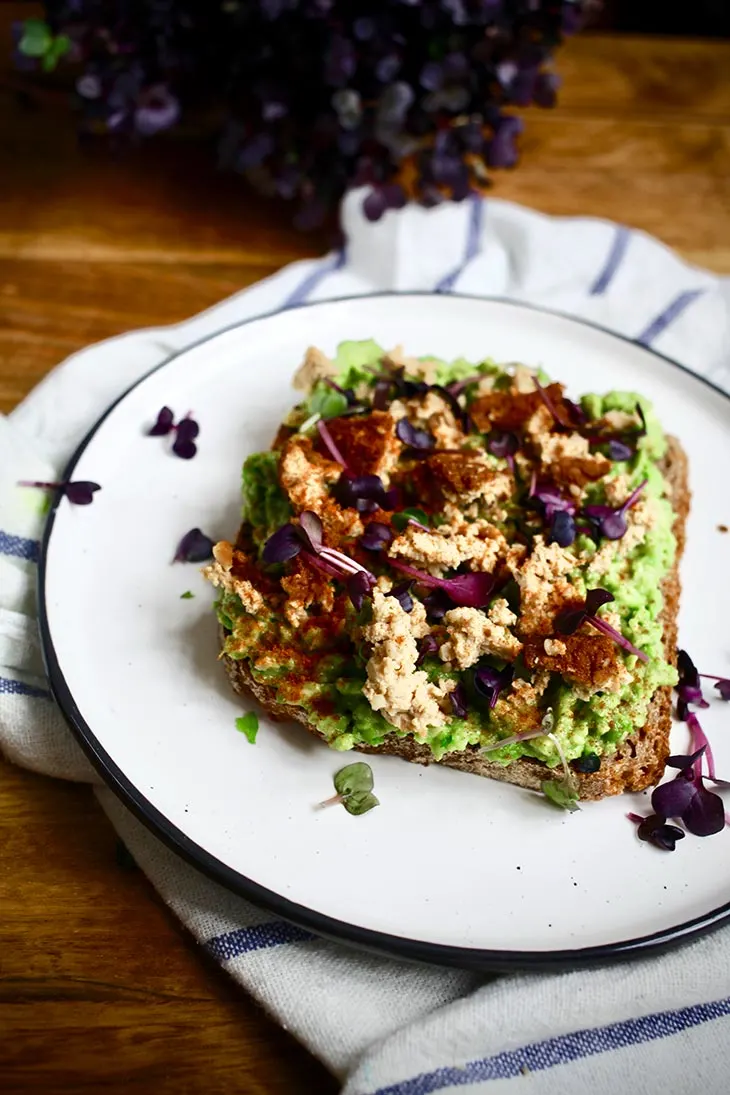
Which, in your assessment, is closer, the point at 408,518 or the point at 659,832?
the point at 659,832

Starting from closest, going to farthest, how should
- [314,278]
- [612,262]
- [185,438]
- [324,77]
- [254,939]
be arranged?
[254,939], [185,438], [324,77], [314,278], [612,262]

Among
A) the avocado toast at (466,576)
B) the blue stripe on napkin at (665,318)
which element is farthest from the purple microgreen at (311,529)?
the blue stripe on napkin at (665,318)

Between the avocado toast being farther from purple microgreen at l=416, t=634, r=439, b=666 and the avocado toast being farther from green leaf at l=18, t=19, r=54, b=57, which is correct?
green leaf at l=18, t=19, r=54, b=57

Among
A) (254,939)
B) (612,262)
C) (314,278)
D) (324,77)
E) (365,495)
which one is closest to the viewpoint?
(254,939)

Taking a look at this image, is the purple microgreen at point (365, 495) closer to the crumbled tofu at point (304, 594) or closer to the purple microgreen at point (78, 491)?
the crumbled tofu at point (304, 594)

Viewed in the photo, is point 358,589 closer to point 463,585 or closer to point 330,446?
point 463,585

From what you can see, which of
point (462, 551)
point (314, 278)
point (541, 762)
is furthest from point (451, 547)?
point (314, 278)

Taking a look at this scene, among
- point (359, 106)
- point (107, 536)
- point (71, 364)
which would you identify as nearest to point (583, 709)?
point (107, 536)

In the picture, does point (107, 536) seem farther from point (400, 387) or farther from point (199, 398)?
point (400, 387)
